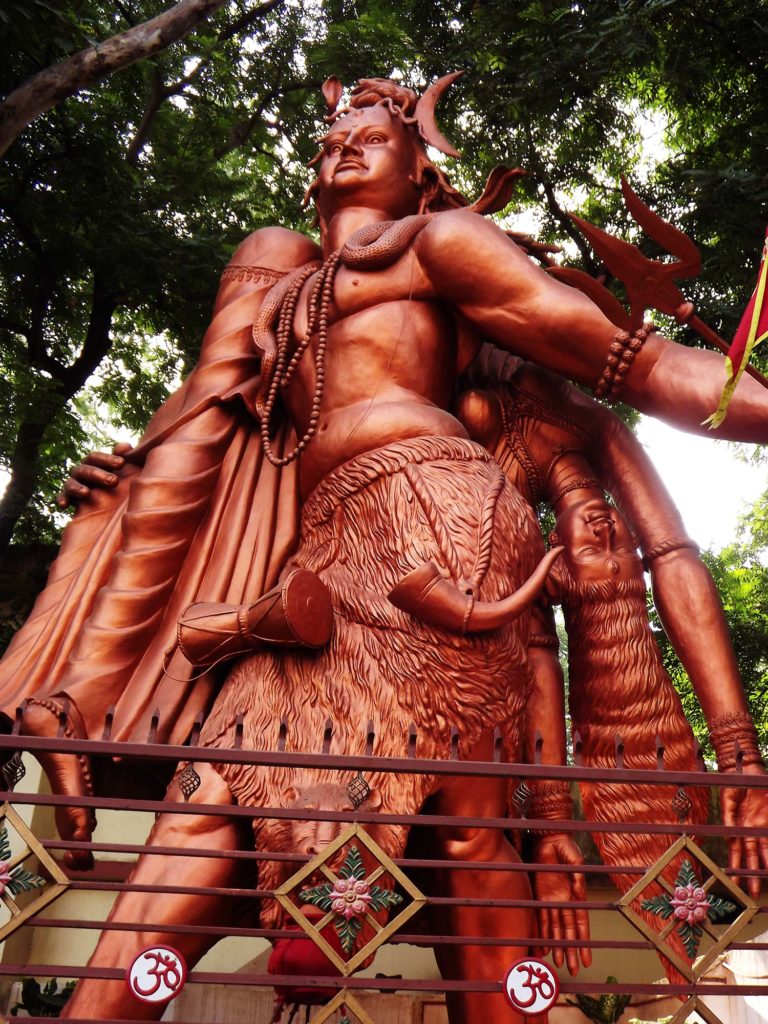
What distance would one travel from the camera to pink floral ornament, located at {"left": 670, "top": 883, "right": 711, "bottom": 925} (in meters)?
2.86

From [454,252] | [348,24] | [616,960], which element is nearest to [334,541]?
[454,252]

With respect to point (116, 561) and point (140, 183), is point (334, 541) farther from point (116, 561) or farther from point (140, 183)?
point (140, 183)

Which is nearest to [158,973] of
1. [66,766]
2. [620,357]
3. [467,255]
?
[66,766]

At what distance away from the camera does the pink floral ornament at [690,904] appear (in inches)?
113

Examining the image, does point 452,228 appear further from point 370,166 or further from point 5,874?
point 5,874

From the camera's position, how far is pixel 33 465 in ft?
24.7

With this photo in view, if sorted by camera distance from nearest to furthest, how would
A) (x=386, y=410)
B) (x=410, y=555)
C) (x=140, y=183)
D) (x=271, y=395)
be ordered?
1. (x=410, y=555)
2. (x=386, y=410)
3. (x=271, y=395)
4. (x=140, y=183)

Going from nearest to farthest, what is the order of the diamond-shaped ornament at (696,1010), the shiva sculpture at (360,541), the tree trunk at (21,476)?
the diamond-shaped ornament at (696,1010), the shiva sculpture at (360,541), the tree trunk at (21,476)

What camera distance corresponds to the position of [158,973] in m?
2.68

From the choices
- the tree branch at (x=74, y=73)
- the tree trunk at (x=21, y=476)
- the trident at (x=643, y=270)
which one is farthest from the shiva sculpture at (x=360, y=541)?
the tree trunk at (x=21, y=476)

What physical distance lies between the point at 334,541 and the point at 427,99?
2.18 metres

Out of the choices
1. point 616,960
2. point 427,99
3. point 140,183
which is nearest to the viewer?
point 427,99

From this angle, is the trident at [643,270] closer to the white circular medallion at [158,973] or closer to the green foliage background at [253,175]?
the white circular medallion at [158,973]

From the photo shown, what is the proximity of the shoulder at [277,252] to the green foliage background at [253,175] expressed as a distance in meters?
2.09
